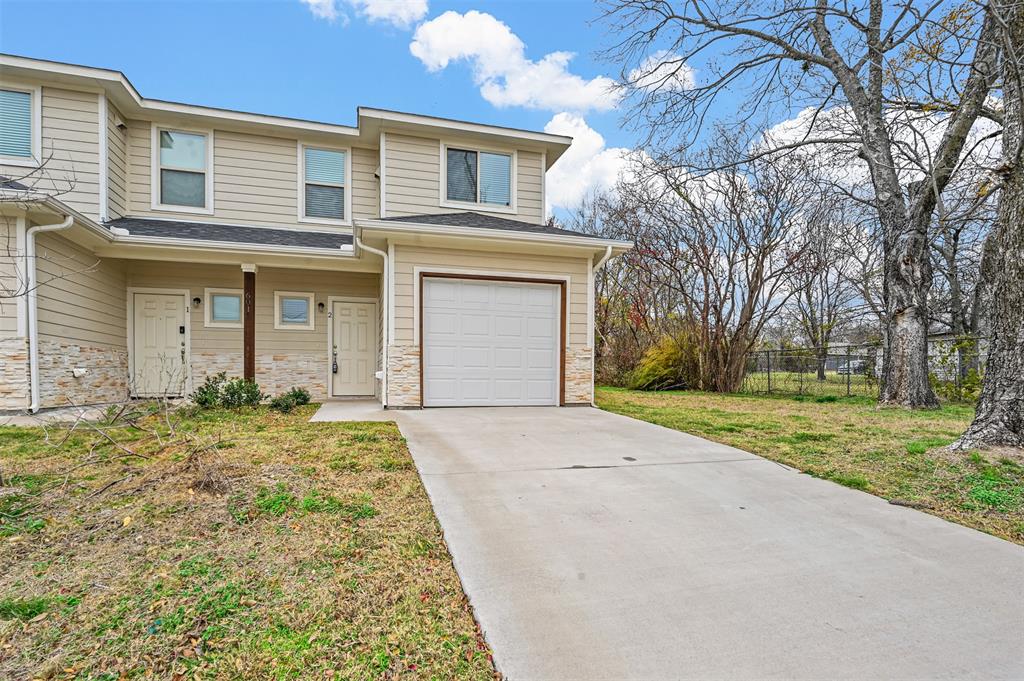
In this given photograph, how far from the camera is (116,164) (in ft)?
27.7

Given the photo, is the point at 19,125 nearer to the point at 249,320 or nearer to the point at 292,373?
the point at 249,320

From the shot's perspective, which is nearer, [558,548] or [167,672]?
[167,672]

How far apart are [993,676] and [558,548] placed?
67.1 inches

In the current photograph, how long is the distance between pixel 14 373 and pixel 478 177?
768cm

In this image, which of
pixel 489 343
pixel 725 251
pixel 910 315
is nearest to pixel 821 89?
pixel 725 251

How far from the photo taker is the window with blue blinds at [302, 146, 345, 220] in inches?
379

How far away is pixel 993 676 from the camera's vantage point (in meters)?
1.68

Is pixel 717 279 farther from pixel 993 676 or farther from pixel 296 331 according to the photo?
pixel 993 676

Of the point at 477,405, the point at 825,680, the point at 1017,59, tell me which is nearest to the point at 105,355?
the point at 477,405

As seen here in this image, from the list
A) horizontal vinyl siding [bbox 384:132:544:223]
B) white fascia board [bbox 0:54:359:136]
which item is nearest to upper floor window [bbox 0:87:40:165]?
white fascia board [bbox 0:54:359:136]

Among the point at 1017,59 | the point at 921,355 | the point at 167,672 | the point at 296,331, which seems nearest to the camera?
the point at 167,672

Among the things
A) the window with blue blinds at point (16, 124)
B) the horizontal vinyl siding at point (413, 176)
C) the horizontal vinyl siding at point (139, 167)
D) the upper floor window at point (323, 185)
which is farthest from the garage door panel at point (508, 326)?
A: the window with blue blinds at point (16, 124)

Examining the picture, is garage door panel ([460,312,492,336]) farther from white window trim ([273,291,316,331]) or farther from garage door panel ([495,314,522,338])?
white window trim ([273,291,316,331])

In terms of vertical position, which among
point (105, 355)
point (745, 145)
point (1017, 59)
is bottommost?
point (105, 355)
